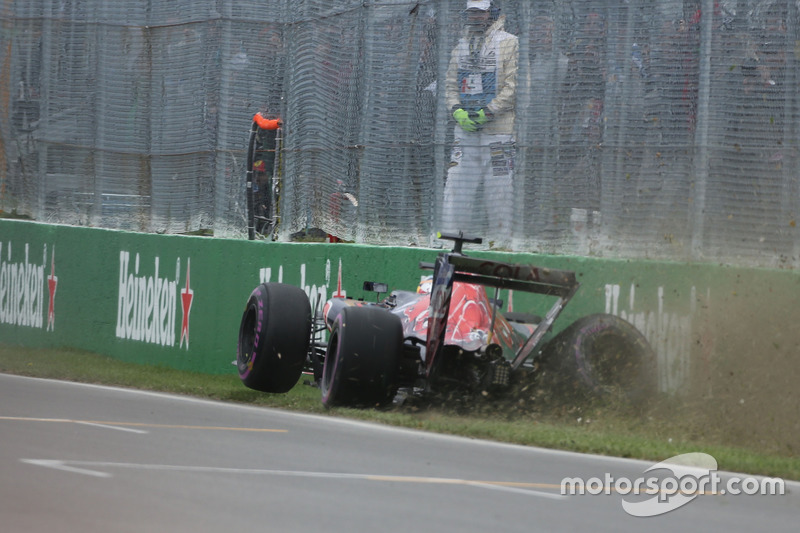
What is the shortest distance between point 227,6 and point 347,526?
1235 cm

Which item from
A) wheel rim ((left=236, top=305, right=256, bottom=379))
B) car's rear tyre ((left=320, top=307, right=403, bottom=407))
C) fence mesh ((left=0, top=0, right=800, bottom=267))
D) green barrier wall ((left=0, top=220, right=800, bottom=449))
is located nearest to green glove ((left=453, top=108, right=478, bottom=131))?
fence mesh ((left=0, top=0, right=800, bottom=267))

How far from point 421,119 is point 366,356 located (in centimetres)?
450

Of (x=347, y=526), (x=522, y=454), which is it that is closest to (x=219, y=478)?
(x=347, y=526)


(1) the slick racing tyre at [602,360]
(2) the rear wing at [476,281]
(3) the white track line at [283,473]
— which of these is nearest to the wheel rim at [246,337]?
(2) the rear wing at [476,281]

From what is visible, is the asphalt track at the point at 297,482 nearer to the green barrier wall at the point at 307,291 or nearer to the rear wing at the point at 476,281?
the rear wing at the point at 476,281

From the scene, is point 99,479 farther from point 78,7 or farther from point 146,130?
point 78,7

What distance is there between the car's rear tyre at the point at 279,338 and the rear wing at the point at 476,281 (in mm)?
1671

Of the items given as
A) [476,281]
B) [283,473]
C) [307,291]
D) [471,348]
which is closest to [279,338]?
[471,348]

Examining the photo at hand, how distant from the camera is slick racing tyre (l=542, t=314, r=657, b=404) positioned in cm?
1029

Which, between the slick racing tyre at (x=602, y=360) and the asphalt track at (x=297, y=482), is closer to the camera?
the asphalt track at (x=297, y=482)

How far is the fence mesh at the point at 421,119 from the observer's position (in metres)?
11.4

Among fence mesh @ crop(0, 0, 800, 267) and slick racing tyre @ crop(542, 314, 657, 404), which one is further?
fence mesh @ crop(0, 0, 800, 267)

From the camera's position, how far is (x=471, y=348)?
10359 millimetres

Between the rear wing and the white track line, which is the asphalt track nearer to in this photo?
the white track line
